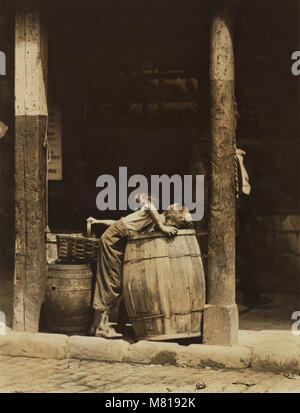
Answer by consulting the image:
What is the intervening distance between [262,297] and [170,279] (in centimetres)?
298

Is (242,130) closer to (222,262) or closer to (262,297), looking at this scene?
(262,297)

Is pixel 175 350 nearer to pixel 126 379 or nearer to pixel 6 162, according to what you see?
pixel 126 379

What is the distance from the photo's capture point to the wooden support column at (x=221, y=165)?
285 inches

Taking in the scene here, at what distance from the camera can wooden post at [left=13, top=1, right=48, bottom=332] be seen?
25.3 ft

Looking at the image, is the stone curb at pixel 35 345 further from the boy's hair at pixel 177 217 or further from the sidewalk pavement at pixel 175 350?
the boy's hair at pixel 177 217

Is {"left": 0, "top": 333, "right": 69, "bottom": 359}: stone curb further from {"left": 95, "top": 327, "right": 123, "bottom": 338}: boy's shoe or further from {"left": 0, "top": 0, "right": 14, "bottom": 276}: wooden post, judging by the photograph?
{"left": 0, "top": 0, "right": 14, "bottom": 276}: wooden post

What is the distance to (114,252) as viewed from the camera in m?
7.57

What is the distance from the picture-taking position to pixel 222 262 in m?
7.25

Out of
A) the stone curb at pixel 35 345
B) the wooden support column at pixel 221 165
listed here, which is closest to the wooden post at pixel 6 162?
the stone curb at pixel 35 345

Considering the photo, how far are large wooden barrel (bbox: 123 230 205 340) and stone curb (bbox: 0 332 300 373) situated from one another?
7.8 inches

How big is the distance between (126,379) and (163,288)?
1.04 metres

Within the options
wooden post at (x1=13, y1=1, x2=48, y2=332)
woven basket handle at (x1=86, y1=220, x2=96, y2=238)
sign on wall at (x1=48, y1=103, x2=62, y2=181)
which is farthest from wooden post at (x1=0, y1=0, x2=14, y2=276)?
woven basket handle at (x1=86, y1=220, x2=96, y2=238)
